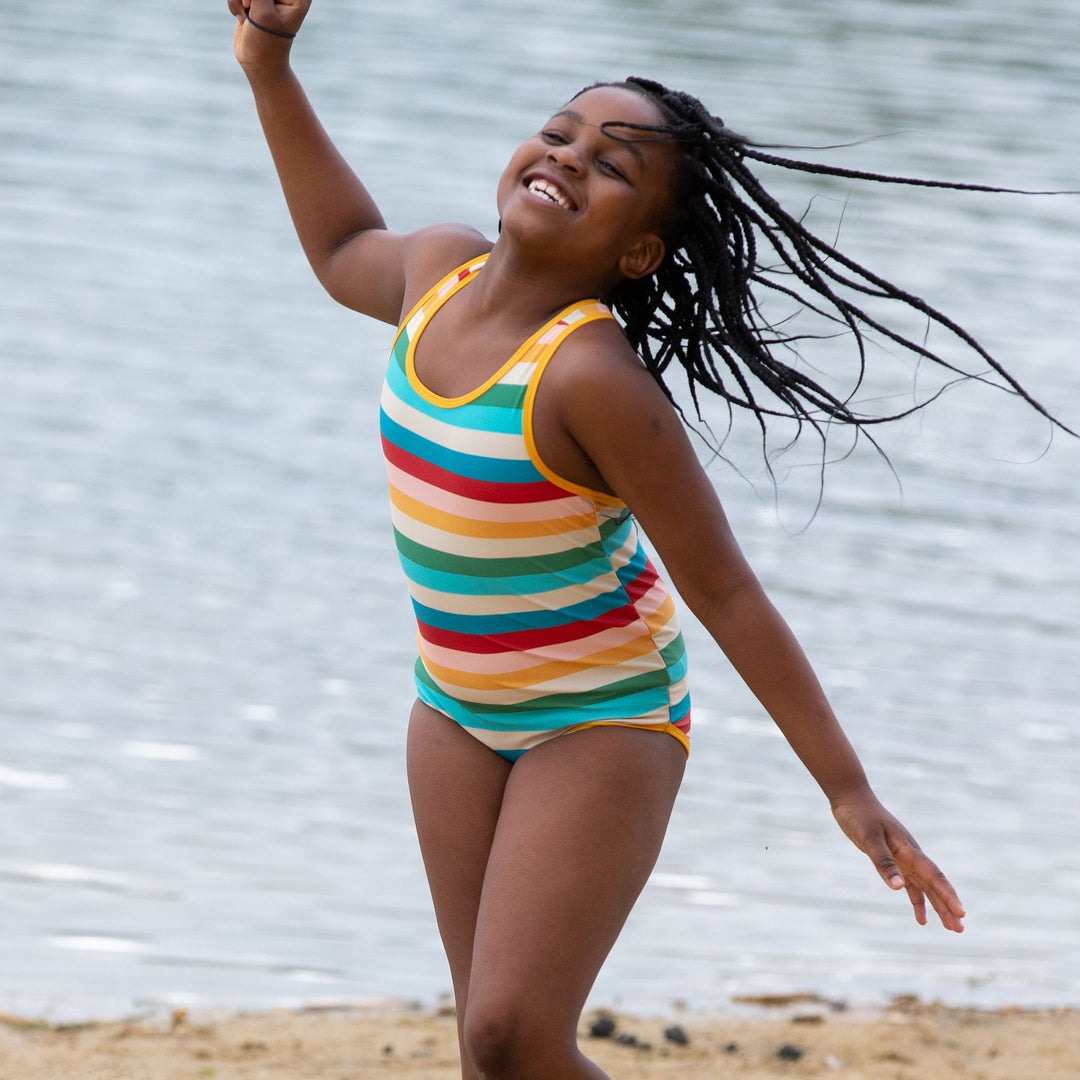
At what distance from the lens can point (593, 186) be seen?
2197 millimetres

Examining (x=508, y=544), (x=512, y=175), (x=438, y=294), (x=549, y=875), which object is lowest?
(x=549, y=875)

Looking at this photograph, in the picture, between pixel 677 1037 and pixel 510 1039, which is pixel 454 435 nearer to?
pixel 510 1039

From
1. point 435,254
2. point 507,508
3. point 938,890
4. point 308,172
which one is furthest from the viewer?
point 308,172

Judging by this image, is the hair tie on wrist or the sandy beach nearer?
the hair tie on wrist

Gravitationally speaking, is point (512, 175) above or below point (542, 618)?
above

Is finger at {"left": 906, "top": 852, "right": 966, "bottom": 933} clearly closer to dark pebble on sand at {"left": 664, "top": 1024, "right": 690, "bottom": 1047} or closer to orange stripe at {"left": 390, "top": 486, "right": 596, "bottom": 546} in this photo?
orange stripe at {"left": 390, "top": 486, "right": 596, "bottom": 546}

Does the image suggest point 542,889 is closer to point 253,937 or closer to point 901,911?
point 253,937

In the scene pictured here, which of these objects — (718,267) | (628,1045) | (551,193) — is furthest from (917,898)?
(628,1045)

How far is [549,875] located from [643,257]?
81cm

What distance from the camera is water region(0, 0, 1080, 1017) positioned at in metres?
3.79

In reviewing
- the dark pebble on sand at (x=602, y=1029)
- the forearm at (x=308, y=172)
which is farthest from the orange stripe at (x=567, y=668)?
the dark pebble on sand at (x=602, y=1029)

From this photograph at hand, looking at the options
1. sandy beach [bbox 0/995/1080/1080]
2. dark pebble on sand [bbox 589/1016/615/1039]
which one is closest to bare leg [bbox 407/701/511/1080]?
sandy beach [bbox 0/995/1080/1080]

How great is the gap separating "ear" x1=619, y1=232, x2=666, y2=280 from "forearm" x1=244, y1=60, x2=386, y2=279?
18.8 inches

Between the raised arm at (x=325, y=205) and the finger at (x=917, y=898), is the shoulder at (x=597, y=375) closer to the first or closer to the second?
the raised arm at (x=325, y=205)
